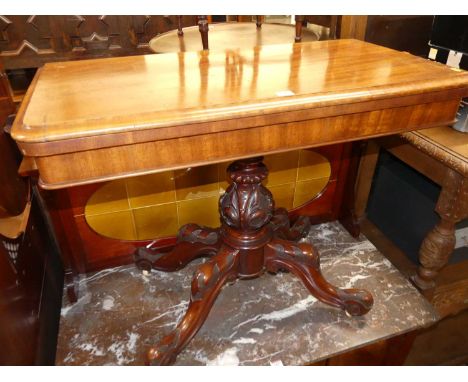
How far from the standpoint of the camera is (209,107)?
671 mm

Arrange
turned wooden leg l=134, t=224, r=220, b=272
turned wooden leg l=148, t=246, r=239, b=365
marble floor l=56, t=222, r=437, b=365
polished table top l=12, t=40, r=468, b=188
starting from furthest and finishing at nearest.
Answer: turned wooden leg l=134, t=224, r=220, b=272 < marble floor l=56, t=222, r=437, b=365 < turned wooden leg l=148, t=246, r=239, b=365 < polished table top l=12, t=40, r=468, b=188

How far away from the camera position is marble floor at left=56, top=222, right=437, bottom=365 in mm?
1156

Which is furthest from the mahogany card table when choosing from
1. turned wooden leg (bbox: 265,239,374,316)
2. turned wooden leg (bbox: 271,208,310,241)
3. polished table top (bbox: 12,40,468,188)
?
turned wooden leg (bbox: 271,208,310,241)

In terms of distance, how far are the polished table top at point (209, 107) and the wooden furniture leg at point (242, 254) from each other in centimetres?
28

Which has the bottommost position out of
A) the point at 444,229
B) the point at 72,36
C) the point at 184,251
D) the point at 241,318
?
the point at 241,318

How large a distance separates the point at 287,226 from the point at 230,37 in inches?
29.9

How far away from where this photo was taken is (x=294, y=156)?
1.47m

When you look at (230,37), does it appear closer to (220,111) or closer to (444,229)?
(220,111)

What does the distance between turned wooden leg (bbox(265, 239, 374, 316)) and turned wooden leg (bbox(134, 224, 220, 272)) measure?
23cm

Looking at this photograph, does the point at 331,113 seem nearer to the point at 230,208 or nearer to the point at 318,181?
the point at 230,208

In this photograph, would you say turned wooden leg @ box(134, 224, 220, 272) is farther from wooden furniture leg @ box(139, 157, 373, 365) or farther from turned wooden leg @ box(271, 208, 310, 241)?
turned wooden leg @ box(271, 208, 310, 241)

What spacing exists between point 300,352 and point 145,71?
959mm

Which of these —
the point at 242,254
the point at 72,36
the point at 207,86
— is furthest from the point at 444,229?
the point at 72,36

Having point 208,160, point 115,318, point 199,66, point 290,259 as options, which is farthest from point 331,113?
point 115,318
